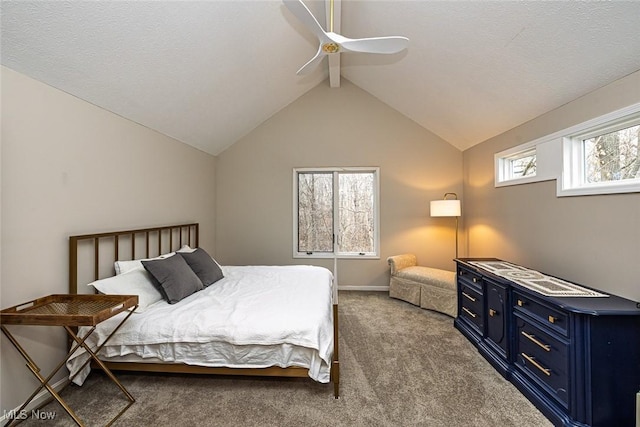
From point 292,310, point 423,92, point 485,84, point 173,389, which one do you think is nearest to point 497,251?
point 485,84

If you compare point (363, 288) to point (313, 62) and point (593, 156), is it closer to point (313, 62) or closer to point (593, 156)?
point (593, 156)

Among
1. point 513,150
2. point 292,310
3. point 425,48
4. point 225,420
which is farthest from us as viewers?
point 513,150

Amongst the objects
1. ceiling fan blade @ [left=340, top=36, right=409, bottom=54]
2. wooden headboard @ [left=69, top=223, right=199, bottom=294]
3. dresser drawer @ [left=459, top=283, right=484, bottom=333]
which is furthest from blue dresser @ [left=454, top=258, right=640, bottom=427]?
wooden headboard @ [left=69, top=223, right=199, bottom=294]

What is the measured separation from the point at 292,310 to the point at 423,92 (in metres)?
3.21

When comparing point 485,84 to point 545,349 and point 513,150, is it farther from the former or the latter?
point 545,349

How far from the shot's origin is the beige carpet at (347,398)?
1774 millimetres

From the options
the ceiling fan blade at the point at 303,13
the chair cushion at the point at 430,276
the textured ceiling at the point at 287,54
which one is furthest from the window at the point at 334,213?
the ceiling fan blade at the point at 303,13

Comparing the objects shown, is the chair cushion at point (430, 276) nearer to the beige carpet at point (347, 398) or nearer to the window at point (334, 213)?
the window at point (334, 213)

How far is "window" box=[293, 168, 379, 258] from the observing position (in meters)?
4.75

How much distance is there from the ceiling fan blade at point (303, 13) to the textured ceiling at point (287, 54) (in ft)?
2.87

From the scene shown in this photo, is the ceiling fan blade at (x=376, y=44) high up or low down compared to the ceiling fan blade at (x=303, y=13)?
down

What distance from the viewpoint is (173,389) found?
2055 millimetres

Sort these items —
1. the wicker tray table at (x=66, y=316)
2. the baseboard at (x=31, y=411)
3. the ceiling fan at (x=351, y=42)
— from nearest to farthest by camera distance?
the wicker tray table at (x=66, y=316), the baseboard at (x=31, y=411), the ceiling fan at (x=351, y=42)

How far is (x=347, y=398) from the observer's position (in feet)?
6.46
